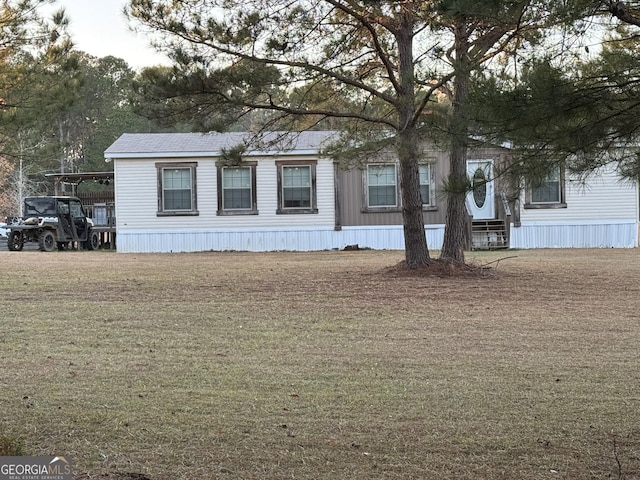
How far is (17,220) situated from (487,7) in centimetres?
2398

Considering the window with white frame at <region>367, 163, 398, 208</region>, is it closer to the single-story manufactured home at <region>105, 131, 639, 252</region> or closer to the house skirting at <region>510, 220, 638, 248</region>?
the single-story manufactured home at <region>105, 131, 639, 252</region>

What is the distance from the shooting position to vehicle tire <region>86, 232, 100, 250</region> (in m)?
26.1

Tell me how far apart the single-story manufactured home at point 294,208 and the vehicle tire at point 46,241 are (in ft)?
9.39

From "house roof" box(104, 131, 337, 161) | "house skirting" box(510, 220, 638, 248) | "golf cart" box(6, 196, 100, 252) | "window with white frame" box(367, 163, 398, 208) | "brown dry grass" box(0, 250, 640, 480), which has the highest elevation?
"house roof" box(104, 131, 337, 161)

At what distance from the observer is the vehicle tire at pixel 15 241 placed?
24.7 meters

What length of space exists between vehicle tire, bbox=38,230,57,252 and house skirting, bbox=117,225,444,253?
2.88m

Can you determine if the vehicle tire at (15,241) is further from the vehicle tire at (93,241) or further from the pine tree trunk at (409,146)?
the pine tree trunk at (409,146)

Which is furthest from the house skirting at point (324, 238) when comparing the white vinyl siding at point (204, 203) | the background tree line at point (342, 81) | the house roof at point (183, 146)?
the background tree line at point (342, 81)

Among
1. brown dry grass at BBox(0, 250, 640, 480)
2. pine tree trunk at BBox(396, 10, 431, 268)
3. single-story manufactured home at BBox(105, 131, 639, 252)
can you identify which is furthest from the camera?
single-story manufactured home at BBox(105, 131, 639, 252)

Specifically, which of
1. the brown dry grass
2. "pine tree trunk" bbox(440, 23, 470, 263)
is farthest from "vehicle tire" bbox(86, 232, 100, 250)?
"pine tree trunk" bbox(440, 23, 470, 263)

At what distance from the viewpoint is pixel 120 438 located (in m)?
4.75

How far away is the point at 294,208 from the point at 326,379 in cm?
1671

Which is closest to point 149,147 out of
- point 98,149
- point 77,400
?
point 77,400

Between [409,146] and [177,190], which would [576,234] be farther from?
[409,146]
